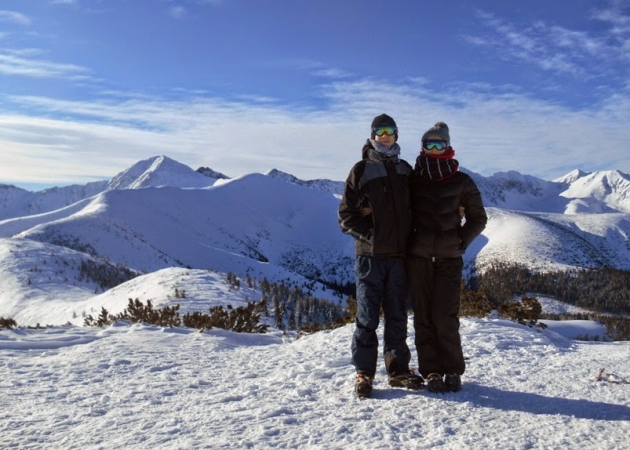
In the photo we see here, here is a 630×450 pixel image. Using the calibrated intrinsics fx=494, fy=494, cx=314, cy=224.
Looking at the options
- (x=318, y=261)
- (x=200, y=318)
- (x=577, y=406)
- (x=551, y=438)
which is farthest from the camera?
(x=318, y=261)

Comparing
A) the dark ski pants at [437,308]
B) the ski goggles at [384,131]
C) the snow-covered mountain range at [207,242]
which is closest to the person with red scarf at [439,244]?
the dark ski pants at [437,308]

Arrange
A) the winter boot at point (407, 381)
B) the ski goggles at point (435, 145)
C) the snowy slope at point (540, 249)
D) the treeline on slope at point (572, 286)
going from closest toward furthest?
the winter boot at point (407, 381) → the ski goggles at point (435, 145) → the treeline on slope at point (572, 286) → the snowy slope at point (540, 249)

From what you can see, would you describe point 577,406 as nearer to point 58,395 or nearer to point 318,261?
point 58,395

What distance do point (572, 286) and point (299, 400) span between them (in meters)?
138

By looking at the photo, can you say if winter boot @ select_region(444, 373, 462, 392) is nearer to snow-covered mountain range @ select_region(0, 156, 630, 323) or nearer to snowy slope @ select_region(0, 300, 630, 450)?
snowy slope @ select_region(0, 300, 630, 450)

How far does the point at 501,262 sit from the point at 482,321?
156 m

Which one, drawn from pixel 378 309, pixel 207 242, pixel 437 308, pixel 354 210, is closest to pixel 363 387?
pixel 378 309

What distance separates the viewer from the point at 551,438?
3.72 metres

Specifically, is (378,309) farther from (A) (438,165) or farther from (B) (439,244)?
(A) (438,165)

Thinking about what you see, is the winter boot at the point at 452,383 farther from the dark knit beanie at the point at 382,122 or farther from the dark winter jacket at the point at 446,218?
the dark knit beanie at the point at 382,122

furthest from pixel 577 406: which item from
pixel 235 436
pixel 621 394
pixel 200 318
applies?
pixel 200 318

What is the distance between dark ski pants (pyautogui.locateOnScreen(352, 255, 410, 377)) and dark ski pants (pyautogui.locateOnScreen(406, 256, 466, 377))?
15cm

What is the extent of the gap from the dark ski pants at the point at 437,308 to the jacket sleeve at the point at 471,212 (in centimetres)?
28

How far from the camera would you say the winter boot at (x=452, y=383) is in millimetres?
4863
